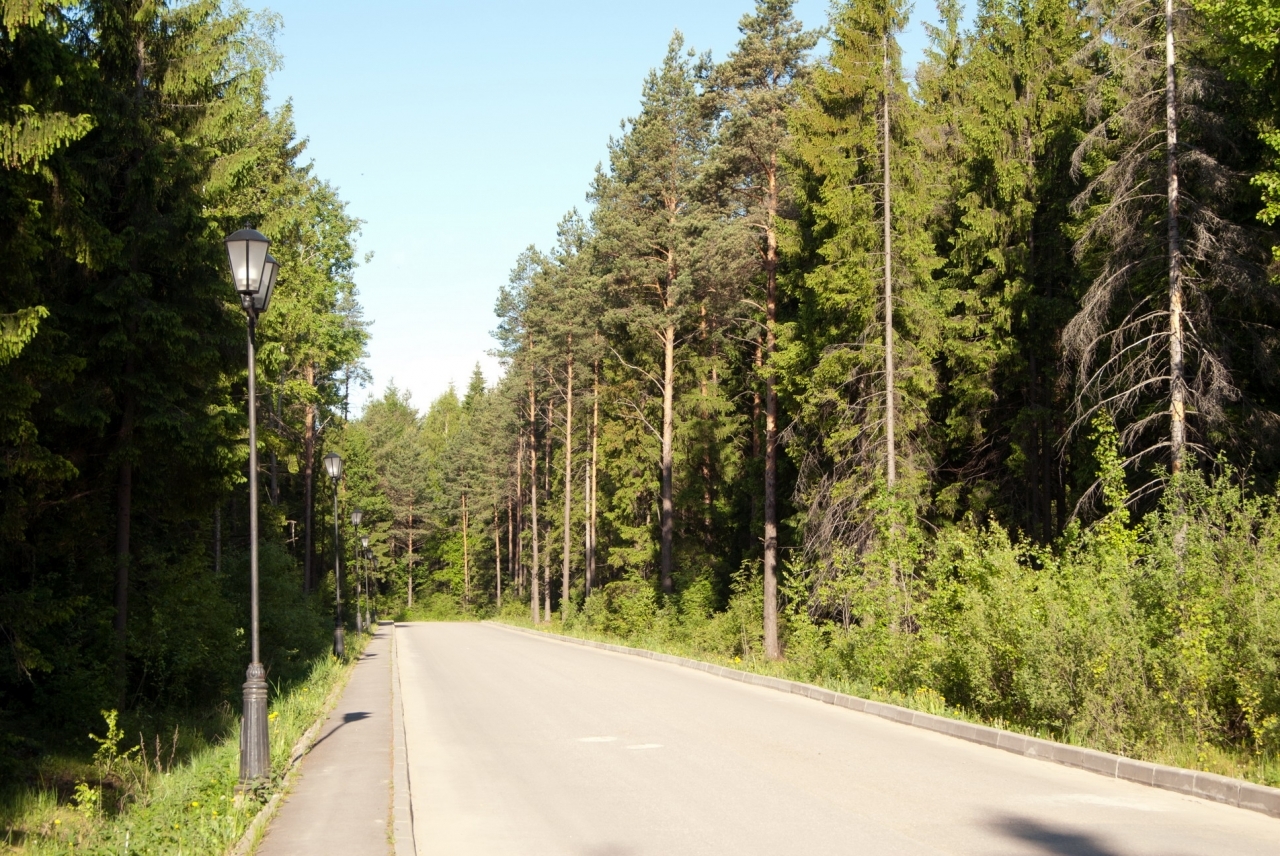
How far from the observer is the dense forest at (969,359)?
1194 cm

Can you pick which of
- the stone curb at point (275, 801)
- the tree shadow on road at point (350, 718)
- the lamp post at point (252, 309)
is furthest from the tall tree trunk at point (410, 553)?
the lamp post at point (252, 309)

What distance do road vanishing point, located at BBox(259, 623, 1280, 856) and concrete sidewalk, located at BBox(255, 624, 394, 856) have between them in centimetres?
3

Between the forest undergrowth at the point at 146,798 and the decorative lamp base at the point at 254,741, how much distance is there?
16 centimetres

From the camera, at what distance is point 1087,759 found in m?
10.2

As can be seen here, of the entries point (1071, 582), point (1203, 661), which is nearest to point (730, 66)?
point (1071, 582)

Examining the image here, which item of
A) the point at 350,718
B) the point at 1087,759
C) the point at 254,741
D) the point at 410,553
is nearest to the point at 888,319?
the point at 350,718

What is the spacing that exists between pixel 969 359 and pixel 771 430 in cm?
586

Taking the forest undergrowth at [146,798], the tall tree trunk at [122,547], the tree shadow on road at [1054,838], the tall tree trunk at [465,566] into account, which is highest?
the tall tree trunk at [122,547]

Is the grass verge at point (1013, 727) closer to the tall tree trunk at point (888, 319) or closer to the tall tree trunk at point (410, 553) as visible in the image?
the tall tree trunk at point (888, 319)

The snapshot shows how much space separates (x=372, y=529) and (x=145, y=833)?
90.0 m

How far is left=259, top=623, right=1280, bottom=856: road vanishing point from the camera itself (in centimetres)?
741

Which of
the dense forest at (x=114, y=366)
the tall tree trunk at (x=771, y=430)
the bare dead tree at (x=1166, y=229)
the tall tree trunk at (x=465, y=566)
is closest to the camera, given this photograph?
the dense forest at (x=114, y=366)

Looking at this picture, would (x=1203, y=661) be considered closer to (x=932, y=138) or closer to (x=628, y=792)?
(x=628, y=792)

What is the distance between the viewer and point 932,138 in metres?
34.8
